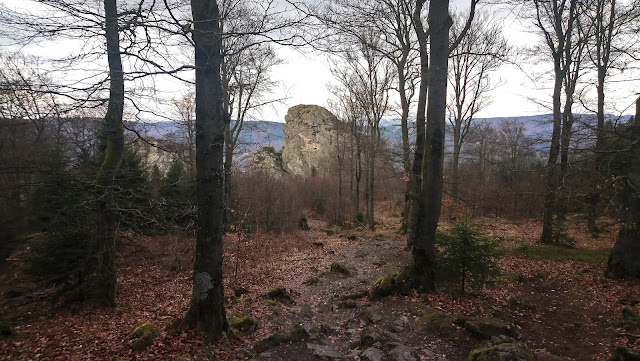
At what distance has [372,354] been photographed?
4.88m

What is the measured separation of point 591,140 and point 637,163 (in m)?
1.12

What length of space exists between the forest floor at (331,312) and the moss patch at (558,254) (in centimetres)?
3

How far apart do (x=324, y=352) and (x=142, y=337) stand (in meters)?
2.79

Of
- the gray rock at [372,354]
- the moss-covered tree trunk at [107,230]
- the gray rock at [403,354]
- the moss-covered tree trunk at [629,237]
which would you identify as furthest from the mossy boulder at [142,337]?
the moss-covered tree trunk at [629,237]

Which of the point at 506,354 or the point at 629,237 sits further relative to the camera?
the point at 629,237

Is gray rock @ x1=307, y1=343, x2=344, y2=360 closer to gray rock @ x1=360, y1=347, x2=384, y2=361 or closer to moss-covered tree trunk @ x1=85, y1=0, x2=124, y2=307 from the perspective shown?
gray rock @ x1=360, y1=347, x2=384, y2=361

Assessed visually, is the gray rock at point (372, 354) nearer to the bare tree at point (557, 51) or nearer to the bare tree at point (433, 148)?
the bare tree at point (433, 148)

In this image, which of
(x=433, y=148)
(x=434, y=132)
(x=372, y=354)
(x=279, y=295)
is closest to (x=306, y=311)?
(x=279, y=295)

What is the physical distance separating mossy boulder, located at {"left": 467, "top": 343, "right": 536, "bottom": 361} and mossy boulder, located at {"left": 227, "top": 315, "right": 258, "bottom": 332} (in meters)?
3.73

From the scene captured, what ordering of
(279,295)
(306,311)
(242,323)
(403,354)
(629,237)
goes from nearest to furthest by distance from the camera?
(403,354), (242,323), (306,311), (629,237), (279,295)

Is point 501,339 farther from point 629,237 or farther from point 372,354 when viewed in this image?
point 629,237

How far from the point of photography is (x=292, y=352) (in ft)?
16.8

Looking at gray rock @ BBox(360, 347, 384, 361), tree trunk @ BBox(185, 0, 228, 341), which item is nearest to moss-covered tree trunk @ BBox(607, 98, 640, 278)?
gray rock @ BBox(360, 347, 384, 361)

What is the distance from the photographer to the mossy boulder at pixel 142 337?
4641 mm
